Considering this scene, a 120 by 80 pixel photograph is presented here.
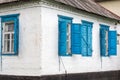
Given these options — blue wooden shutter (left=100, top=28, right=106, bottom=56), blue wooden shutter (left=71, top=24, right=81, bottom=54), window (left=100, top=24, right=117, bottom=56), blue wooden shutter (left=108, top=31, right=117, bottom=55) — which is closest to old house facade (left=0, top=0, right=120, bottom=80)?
blue wooden shutter (left=71, top=24, right=81, bottom=54)

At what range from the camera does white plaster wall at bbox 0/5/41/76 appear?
13.9m

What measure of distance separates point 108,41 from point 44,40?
6.48 meters

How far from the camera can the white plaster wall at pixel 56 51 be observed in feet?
46.3

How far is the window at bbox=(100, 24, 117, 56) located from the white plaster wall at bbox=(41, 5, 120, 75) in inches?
15.1

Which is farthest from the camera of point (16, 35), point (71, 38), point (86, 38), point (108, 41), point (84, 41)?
point (108, 41)

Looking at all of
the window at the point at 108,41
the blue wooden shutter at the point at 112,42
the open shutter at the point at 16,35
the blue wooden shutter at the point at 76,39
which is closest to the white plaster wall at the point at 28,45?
the open shutter at the point at 16,35

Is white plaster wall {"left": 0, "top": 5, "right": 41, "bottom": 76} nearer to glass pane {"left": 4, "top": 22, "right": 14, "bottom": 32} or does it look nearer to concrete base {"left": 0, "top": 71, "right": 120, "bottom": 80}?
concrete base {"left": 0, "top": 71, "right": 120, "bottom": 80}

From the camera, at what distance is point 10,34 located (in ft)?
48.9

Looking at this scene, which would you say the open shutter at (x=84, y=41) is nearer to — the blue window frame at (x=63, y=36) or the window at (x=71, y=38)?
the window at (x=71, y=38)

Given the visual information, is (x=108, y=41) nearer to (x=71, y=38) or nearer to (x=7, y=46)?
(x=71, y=38)

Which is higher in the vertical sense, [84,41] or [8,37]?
[8,37]

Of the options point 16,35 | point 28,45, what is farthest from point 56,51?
point 16,35

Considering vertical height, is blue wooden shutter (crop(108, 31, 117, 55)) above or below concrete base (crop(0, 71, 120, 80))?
above

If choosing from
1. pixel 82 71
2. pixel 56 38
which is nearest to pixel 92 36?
pixel 82 71
